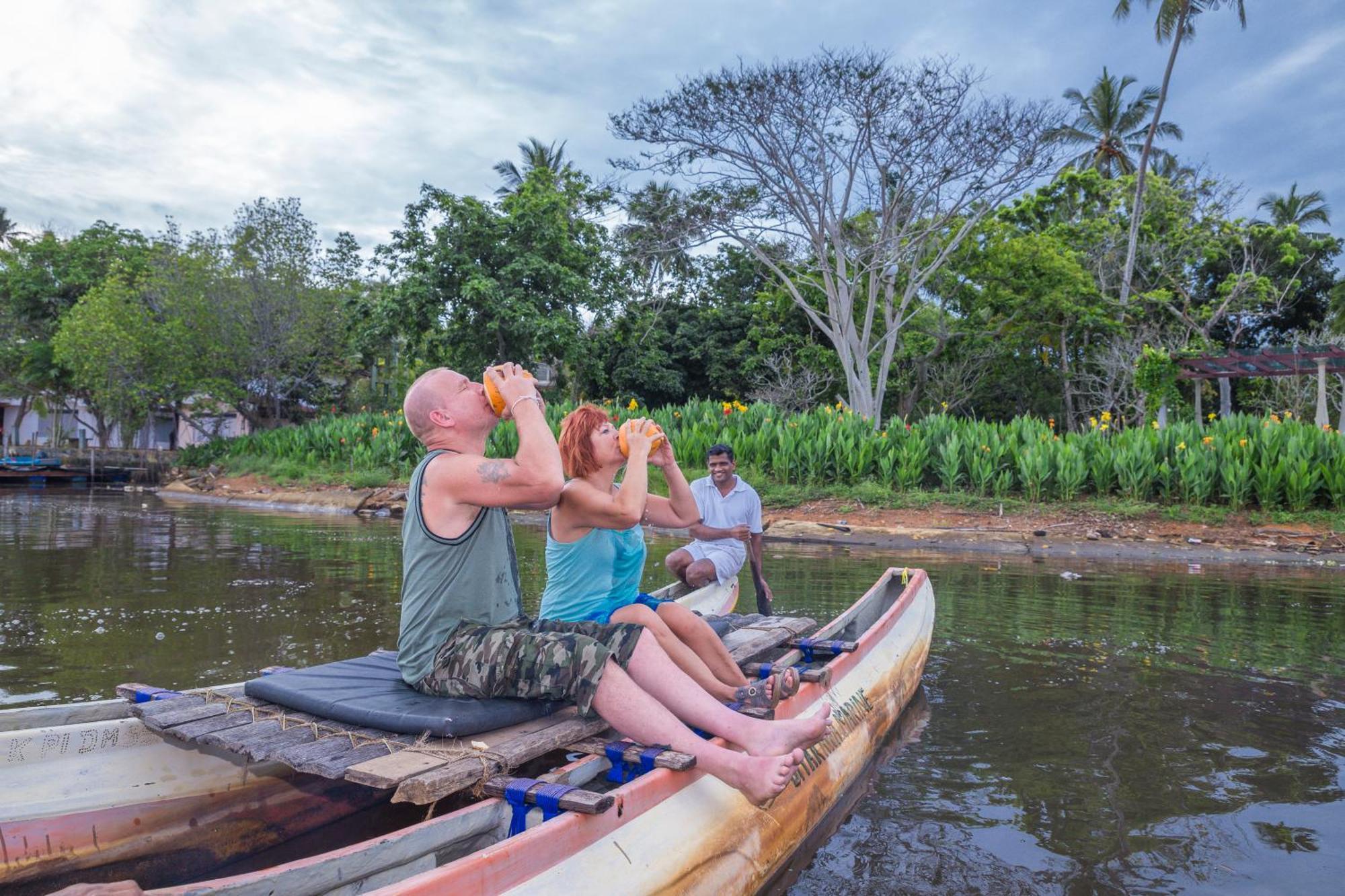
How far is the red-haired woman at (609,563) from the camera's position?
3.68 metres

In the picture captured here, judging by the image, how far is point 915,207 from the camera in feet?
68.6

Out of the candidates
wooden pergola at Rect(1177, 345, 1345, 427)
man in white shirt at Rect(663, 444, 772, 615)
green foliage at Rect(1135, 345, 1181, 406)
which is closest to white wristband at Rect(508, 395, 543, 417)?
man in white shirt at Rect(663, 444, 772, 615)

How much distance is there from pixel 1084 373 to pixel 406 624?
25.2 m

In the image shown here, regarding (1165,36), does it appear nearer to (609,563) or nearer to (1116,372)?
(1116,372)

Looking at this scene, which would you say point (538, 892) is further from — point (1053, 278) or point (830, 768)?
point (1053, 278)

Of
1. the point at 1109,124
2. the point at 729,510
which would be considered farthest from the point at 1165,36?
the point at 729,510

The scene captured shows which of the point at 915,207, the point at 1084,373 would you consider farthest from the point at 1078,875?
the point at 1084,373

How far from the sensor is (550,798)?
2.52 metres

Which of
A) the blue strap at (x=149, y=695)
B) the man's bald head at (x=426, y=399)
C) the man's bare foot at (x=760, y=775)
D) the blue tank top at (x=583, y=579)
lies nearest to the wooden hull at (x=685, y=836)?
the man's bare foot at (x=760, y=775)

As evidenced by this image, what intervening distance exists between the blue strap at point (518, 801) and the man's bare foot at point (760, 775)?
66cm

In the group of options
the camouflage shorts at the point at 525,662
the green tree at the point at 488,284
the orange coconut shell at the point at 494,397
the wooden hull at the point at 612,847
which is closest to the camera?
the wooden hull at the point at 612,847

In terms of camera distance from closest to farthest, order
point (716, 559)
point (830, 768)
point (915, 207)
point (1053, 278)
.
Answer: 1. point (830, 768)
2. point (716, 559)
3. point (915, 207)
4. point (1053, 278)

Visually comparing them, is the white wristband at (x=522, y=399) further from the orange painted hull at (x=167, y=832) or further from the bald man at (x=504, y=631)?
the orange painted hull at (x=167, y=832)

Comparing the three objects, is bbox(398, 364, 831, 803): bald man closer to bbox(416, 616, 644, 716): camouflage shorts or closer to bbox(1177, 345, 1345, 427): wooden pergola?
bbox(416, 616, 644, 716): camouflage shorts
